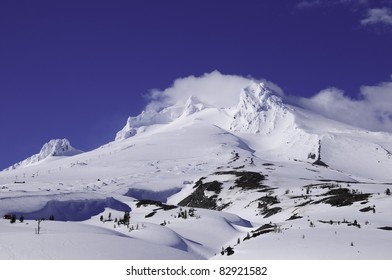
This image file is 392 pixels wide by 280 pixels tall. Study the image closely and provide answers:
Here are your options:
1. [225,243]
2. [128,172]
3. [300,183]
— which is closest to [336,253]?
[225,243]

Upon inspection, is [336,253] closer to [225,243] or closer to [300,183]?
[225,243]

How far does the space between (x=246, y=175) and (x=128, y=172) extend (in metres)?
59.4

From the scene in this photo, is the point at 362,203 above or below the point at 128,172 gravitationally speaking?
below

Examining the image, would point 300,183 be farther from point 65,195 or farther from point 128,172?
point 128,172
